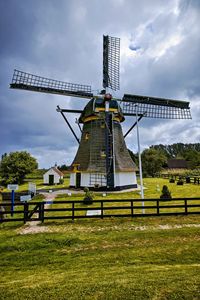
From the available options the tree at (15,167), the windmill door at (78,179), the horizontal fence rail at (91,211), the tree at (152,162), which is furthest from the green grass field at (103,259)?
the tree at (152,162)

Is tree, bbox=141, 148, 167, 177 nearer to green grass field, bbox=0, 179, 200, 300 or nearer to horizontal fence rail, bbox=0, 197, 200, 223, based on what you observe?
horizontal fence rail, bbox=0, 197, 200, 223

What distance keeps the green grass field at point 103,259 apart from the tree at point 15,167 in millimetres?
29383

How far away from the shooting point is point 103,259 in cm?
566

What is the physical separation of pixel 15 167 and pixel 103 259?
3478 cm

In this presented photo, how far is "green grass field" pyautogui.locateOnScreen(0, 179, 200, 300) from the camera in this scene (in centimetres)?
386

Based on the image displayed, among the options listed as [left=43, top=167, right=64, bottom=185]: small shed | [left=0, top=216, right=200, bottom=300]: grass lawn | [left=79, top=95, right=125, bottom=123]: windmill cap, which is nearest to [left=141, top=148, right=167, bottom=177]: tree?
[left=43, top=167, right=64, bottom=185]: small shed

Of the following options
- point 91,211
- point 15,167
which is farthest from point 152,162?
point 91,211

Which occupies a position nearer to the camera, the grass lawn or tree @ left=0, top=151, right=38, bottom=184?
the grass lawn

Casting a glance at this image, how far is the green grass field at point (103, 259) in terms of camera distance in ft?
12.6

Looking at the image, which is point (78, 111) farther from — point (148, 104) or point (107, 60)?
point (148, 104)

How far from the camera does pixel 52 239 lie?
277 inches

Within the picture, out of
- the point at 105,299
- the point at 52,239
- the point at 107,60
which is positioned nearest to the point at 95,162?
the point at 107,60

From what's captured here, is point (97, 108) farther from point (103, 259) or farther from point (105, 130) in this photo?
point (103, 259)

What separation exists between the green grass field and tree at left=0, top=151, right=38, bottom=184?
2938 centimetres
